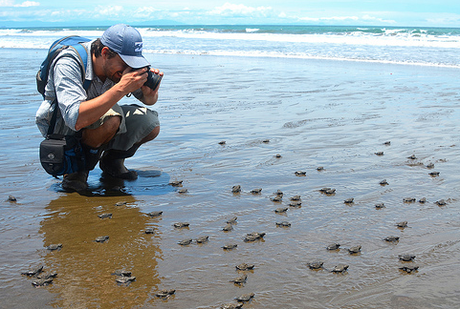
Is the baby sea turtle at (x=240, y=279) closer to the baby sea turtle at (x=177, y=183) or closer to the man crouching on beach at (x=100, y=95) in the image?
the man crouching on beach at (x=100, y=95)

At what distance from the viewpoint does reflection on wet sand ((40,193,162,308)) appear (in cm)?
281

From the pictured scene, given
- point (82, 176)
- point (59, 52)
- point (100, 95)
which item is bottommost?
point (82, 176)

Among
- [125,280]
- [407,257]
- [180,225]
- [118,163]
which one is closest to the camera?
[125,280]

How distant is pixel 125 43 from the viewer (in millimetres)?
3934

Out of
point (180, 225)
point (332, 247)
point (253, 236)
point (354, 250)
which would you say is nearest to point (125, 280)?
point (180, 225)

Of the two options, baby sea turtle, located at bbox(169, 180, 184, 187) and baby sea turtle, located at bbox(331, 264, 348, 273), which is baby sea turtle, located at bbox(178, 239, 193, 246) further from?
baby sea turtle, located at bbox(169, 180, 184, 187)

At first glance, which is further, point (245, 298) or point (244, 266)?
point (244, 266)

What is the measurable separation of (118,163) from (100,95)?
116cm

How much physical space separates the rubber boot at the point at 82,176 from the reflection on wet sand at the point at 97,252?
144 mm

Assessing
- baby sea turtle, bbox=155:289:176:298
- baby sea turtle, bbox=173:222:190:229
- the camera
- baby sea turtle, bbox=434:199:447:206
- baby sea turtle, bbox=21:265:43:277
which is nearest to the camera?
baby sea turtle, bbox=155:289:176:298

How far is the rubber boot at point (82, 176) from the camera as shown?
4730 mm

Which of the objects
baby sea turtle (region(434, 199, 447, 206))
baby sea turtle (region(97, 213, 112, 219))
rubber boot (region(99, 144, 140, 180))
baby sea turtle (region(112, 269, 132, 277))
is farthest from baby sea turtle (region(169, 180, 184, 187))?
baby sea turtle (region(434, 199, 447, 206))

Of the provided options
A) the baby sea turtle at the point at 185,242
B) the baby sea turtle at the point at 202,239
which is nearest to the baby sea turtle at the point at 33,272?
the baby sea turtle at the point at 185,242

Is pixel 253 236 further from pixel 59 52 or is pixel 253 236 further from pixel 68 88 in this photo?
pixel 59 52
